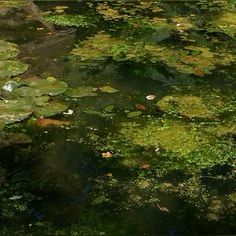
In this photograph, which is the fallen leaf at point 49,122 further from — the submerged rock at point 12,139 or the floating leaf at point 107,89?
the floating leaf at point 107,89

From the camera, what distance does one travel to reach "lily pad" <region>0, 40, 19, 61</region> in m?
3.76

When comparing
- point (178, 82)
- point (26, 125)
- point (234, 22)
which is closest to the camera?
point (26, 125)

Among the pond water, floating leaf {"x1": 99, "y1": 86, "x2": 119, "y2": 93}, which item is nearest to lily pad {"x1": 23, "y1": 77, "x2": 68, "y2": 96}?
the pond water

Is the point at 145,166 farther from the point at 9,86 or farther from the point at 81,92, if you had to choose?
the point at 9,86

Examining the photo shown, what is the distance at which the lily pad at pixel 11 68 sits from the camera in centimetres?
339

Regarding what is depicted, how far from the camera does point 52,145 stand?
8.47 feet

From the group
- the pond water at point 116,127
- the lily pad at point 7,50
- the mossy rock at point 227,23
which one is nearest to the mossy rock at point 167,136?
the pond water at point 116,127

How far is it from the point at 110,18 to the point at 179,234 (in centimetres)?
326

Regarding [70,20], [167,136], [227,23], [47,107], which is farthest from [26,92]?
[227,23]

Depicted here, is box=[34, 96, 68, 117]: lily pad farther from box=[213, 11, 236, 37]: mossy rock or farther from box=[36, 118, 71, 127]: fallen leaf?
box=[213, 11, 236, 37]: mossy rock

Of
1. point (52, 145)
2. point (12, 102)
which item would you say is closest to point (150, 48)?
point (12, 102)

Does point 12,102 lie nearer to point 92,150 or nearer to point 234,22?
point 92,150

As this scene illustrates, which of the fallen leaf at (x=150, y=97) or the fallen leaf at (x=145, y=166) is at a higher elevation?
the fallen leaf at (x=145, y=166)

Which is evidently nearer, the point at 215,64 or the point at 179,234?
the point at 179,234
